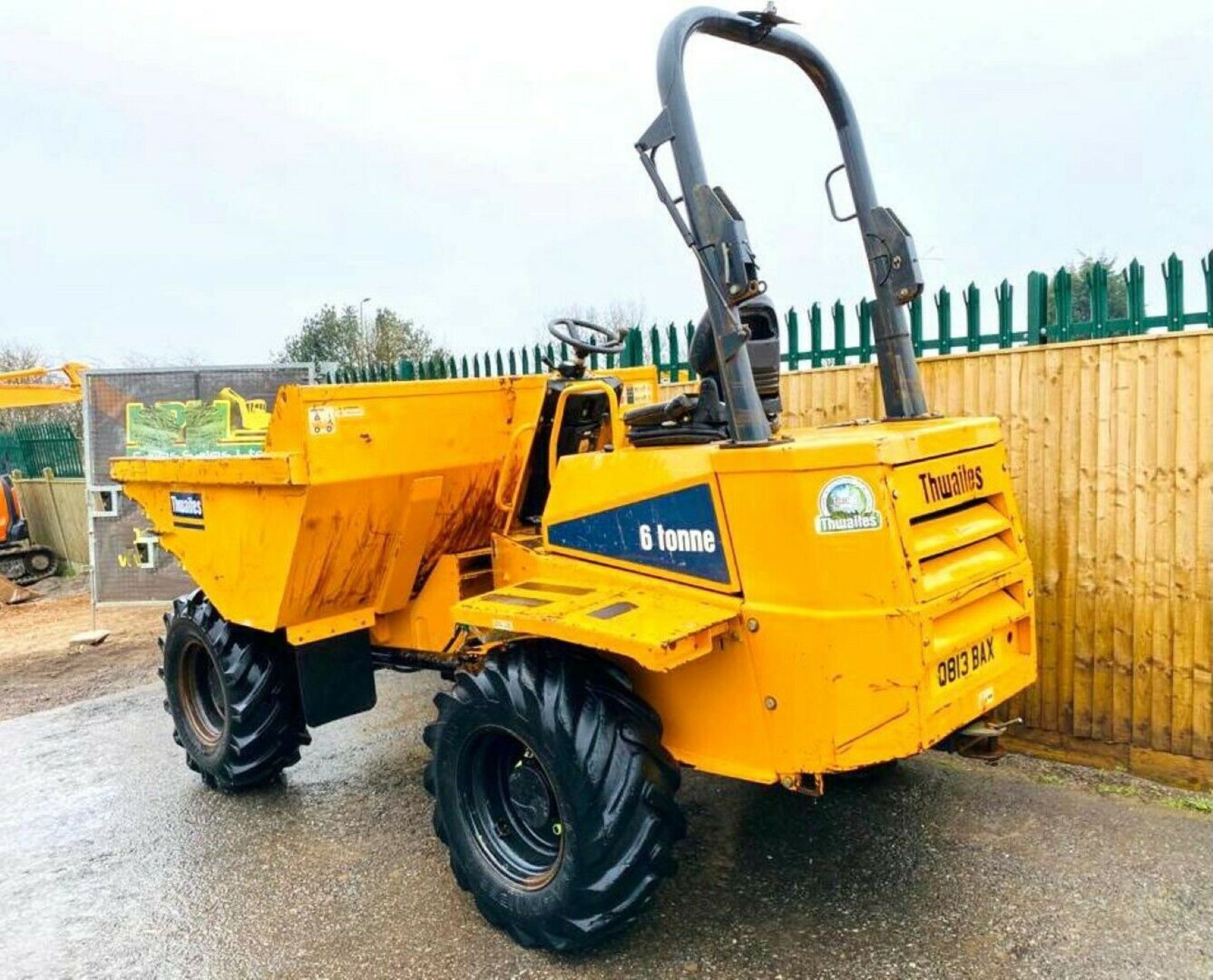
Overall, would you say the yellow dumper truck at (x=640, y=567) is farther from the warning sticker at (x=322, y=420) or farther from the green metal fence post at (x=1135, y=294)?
the green metal fence post at (x=1135, y=294)

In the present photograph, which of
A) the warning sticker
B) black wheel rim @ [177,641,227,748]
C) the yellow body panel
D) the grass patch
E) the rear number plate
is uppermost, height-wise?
the warning sticker

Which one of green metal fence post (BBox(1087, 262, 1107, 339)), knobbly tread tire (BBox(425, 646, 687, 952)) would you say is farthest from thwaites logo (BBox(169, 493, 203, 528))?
green metal fence post (BBox(1087, 262, 1107, 339))

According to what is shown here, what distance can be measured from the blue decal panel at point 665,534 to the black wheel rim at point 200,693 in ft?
8.99

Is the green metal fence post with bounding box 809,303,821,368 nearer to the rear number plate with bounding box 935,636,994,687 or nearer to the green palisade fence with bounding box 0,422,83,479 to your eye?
the rear number plate with bounding box 935,636,994,687

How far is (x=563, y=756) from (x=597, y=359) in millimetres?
5845

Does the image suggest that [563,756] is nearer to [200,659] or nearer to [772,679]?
[772,679]

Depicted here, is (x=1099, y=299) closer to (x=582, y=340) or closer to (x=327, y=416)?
(x=582, y=340)

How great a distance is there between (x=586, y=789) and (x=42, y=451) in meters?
16.1

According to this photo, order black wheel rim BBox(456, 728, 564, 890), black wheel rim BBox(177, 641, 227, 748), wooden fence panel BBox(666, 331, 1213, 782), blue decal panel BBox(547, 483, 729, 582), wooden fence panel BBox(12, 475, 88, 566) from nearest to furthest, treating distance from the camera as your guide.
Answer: blue decal panel BBox(547, 483, 729, 582) → black wheel rim BBox(456, 728, 564, 890) → wooden fence panel BBox(666, 331, 1213, 782) → black wheel rim BBox(177, 641, 227, 748) → wooden fence panel BBox(12, 475, 88, 566)

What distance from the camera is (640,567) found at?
3371mm

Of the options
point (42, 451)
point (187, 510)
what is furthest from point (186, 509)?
point (42, 451)

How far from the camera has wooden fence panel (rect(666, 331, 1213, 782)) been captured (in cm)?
424

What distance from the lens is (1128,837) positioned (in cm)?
391

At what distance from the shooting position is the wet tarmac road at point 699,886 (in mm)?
3229
